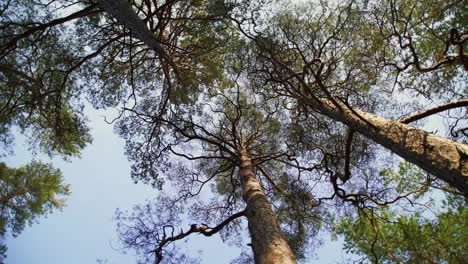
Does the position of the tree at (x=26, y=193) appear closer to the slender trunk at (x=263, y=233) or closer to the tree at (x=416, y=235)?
the slender trunk at (x=263, y=233)

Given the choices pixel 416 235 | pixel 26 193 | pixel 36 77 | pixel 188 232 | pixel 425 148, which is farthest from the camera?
pixel 26 193

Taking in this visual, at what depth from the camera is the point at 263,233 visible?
3023mm

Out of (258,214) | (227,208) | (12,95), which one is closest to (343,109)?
(258,214)

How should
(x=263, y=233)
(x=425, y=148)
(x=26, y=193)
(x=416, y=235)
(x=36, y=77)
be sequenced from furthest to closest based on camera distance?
(x=26, y=193) < (x=36, y=77) < (x=416, y=235) < (x=263, y=233) < (x=425, y=148)

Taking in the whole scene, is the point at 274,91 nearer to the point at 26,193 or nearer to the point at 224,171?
the point at 224,171

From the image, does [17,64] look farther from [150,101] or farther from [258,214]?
[258,214]

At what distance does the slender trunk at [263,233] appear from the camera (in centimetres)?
260

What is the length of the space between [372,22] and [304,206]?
4.23m

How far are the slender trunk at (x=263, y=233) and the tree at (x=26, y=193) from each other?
7862mm

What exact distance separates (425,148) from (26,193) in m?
10.7

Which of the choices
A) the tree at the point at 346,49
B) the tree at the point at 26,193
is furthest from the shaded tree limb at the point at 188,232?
the tree at the point at 26,193

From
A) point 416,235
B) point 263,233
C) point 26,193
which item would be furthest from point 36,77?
point 416,235

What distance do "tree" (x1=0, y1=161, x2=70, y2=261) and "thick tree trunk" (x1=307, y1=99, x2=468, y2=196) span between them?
982cm

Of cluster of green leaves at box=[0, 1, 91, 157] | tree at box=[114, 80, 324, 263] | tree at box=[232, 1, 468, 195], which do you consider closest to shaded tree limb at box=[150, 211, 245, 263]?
tree at box=[114, 80, 324, 263]
